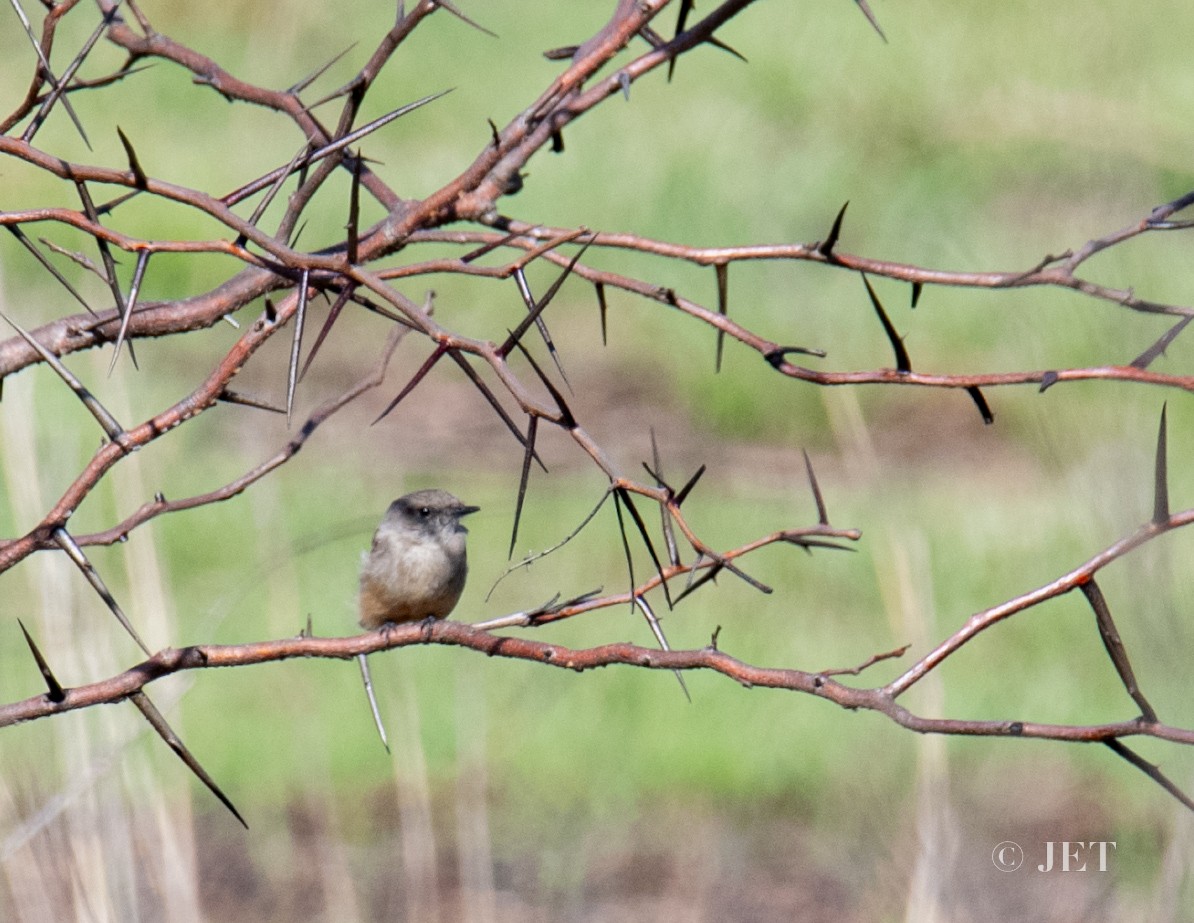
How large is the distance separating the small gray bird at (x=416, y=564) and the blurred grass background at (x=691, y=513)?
36 cm

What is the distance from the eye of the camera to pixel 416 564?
4898mm

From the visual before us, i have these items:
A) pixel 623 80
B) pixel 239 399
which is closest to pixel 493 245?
pixel 623 80

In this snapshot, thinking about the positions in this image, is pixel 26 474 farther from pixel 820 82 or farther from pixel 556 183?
pixel 820 82

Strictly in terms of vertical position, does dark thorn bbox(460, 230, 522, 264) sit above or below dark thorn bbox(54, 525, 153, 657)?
above

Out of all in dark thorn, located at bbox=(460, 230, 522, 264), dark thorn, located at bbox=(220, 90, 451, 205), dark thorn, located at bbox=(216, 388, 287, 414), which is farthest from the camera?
dark thorn, located at bbox=(216, 388, 287, 414)

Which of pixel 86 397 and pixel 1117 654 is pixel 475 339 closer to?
pixel 86 397

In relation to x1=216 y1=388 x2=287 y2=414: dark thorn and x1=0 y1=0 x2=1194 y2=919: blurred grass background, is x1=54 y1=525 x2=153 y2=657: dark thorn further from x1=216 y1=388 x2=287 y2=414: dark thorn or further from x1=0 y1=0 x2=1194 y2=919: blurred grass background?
x1=0 y1=0 x2=1194 y2=919: blurred grass background

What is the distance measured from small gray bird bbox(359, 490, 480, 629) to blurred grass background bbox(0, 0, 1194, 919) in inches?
14.3

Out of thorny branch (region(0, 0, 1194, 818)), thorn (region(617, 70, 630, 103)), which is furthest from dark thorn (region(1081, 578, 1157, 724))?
thorn (region(617, 70, 630, 103))

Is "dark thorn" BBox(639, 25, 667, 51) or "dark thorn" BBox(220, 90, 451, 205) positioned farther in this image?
"dark thorn" BBox(639, 25, 667, 51)

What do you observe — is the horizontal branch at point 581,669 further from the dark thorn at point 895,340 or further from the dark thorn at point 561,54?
the dark thorn at point 561,54

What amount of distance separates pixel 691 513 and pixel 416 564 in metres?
3.50

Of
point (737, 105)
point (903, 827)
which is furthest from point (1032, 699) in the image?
point (737, 105)

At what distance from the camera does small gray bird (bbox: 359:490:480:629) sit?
4.88 metres
